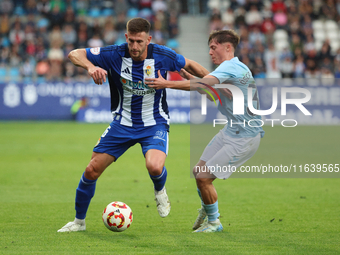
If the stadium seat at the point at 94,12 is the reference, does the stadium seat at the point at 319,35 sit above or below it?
below

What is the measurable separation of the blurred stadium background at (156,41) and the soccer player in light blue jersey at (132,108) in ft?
46.0

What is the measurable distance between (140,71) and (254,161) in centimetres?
601

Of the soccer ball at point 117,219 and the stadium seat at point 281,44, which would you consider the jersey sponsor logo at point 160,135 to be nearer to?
the soccer ball at point 117,219

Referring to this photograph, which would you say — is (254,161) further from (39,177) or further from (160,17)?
(160,17)

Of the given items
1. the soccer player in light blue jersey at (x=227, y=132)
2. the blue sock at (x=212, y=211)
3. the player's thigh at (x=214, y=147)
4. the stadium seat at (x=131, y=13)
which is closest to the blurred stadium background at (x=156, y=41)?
the stadium seat at (x=131, y=13)

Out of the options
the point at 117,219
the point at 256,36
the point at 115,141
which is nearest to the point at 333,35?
the point at 256,36

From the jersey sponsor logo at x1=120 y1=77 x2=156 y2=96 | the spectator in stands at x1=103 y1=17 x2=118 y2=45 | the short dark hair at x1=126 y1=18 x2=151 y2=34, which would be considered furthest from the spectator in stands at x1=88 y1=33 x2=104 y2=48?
the short dark hair at x1=126 y1=18 x2=151 y2=34

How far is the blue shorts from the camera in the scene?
5.55 metres

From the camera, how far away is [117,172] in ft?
32.3

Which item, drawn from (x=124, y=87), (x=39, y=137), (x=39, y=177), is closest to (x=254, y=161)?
(x=39, y=177)

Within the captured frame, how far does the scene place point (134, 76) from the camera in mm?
5660

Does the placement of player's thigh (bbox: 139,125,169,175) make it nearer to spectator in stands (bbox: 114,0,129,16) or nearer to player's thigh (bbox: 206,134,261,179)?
player's thigh (bbox: 206,134,261,179)

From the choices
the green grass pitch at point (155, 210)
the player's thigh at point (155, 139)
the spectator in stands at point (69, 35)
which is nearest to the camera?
the green grass pitch at point (155, 210)

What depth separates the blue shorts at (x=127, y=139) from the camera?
18.2 feet
